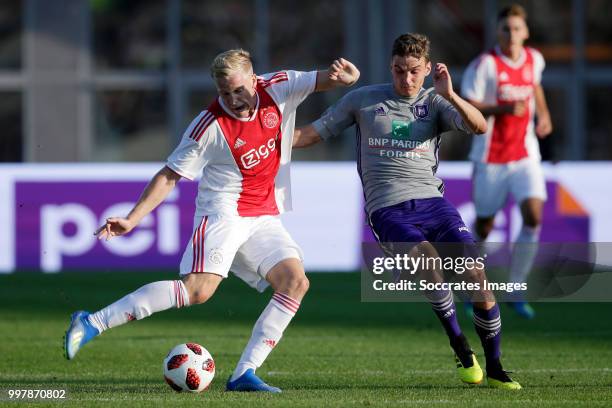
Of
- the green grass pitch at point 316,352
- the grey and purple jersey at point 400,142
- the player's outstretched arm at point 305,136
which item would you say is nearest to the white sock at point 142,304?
the green grass pitch at point 316,352

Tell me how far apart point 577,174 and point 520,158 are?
146 inches

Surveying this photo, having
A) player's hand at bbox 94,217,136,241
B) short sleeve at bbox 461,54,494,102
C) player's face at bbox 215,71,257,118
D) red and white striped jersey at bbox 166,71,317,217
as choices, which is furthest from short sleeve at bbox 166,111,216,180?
short sleeve at bbox 461,54,494,102

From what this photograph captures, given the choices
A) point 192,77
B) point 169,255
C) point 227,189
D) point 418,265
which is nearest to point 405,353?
point 418,265

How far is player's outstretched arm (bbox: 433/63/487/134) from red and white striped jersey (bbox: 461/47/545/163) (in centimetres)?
378

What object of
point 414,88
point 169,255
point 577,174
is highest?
point 414,88

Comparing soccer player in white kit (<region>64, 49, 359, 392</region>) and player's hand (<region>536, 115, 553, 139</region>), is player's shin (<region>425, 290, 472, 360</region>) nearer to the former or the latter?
soccer player in white kit (<region>64, 49, 359, 392</region>)

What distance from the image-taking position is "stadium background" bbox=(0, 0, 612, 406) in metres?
7.59

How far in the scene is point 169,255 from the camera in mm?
13953

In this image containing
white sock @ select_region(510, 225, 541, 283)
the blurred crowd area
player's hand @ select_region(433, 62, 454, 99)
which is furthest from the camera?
the blurred crowd area

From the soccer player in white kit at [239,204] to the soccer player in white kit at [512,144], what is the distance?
3.80m

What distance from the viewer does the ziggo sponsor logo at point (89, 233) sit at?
13.9 metres

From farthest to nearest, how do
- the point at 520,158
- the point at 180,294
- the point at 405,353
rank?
the point at 520,158 < the point at 405,353 < the point at 180,294

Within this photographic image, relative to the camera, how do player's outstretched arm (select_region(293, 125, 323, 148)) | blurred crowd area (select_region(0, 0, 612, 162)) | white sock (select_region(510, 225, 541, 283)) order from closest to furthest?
player's outstretched arm (select_region(293, 125, 323, 148))
white sock (select_region(510, 225, 541, 283))
blurred crowd area (select_region(0, 0, 612, 162))

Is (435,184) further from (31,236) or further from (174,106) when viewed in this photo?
(174,106)
